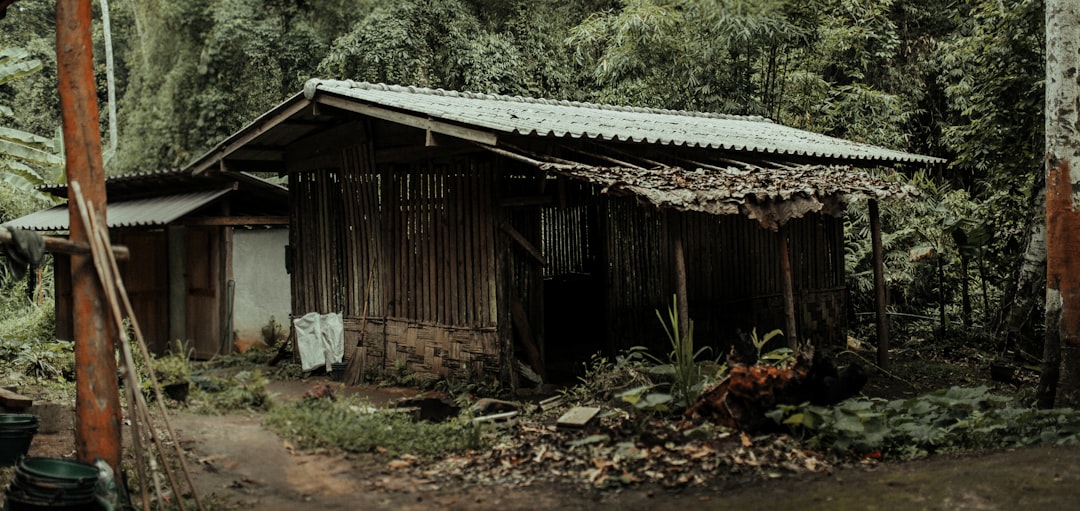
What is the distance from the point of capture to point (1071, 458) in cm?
559

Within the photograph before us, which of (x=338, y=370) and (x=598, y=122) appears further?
(x=338, y=370)

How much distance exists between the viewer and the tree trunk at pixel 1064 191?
22.9 ft

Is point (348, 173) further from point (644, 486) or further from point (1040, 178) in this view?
point (1040, 178)

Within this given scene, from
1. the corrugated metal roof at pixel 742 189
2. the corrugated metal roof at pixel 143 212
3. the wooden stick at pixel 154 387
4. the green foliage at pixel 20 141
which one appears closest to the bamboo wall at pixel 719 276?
the corrugated metal roof at pixel 742 189

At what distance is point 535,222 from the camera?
9.43 meters

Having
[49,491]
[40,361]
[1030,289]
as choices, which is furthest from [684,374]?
[40,361]

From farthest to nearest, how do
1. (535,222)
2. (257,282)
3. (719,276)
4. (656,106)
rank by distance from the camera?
(656,106), (257,282), (719,276), (535,222)

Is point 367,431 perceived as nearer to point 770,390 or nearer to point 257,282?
point 770,390

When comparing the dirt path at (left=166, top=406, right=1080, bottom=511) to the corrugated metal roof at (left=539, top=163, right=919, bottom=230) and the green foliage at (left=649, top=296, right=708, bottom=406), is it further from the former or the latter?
the corrugated metal roof at (left=539, top=163, right=919, bottom=230)

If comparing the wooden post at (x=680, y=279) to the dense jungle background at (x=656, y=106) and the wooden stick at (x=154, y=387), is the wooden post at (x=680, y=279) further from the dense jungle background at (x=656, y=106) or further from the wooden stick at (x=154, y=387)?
the wooden stick at (x=154, y=387)

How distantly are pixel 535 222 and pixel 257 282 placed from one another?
543 centimetres

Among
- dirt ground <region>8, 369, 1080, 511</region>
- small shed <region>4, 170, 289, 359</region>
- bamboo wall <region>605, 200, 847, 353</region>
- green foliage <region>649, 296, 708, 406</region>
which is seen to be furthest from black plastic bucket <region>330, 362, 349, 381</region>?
green foliage <region>649, 296, 708, 406</region>

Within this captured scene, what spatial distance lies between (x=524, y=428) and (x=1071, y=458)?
371 centimetres

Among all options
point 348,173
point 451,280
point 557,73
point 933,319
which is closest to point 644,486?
point 451,280
